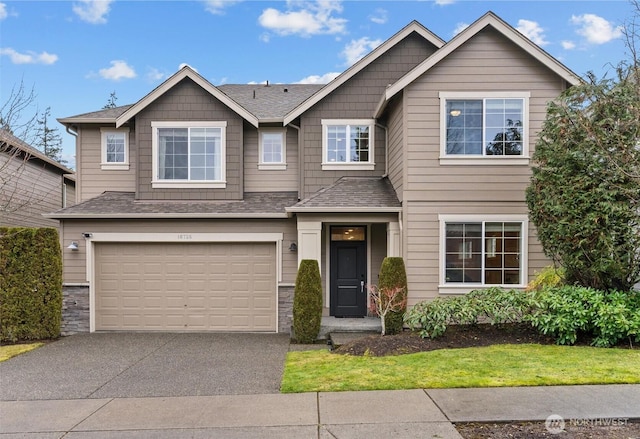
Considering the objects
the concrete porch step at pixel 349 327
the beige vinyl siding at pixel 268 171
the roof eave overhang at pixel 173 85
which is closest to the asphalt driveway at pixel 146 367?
the concrete porch step at pixel 349 327

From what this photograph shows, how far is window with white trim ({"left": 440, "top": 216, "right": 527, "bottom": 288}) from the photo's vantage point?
28.8 ft

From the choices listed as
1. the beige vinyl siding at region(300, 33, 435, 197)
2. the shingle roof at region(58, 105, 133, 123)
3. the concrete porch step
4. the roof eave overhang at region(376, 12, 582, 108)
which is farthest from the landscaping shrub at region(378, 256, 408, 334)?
the shingle roof at region(58, 105, 133, 123)

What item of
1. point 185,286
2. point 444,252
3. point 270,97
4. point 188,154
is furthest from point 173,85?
point 444,252

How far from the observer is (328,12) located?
569 inches

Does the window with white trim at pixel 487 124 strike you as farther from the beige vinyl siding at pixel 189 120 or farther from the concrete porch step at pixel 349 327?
the beige vinyl siding at pixel 189 120

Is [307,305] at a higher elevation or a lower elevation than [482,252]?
lower

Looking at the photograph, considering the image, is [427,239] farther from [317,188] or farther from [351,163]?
[317,188]

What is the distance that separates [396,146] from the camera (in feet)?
31.6

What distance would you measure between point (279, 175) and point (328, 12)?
7.10m

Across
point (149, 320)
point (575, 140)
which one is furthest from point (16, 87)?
point (575, 140)

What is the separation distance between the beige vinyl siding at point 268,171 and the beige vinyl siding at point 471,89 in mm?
3533

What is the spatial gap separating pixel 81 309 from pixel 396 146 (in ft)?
28.4

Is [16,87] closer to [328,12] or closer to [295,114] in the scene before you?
[295,114]

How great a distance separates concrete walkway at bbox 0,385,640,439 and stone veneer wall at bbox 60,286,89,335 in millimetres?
5056
